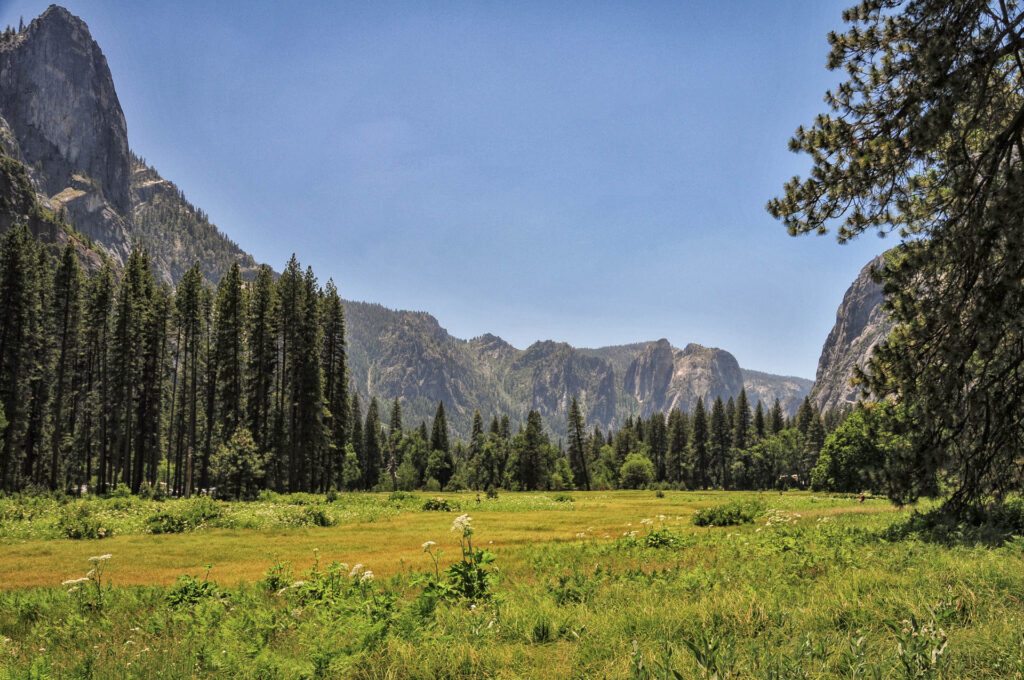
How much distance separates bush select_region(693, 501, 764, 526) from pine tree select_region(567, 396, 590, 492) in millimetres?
67502

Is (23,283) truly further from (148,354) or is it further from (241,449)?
(241,449)

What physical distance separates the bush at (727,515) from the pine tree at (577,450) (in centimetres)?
6750

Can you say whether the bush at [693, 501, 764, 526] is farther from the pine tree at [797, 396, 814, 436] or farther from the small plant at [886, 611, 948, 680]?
the pine tree at [797, 396, 814, 436]

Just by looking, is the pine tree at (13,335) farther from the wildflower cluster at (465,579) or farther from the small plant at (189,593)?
the wildflower cluster at (465,579)

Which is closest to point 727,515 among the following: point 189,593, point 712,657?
point 712,657

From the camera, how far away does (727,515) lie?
23453mm

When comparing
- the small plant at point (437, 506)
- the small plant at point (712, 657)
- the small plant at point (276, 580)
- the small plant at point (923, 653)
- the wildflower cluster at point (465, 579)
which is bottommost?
the small plant at point (437, 506)

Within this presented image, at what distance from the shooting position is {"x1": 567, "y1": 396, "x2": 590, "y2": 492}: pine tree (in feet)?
308

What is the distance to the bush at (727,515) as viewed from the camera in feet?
76.3

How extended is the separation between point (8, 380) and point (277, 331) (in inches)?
747

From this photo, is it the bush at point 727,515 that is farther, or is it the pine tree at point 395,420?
the pine tree at point 395,420

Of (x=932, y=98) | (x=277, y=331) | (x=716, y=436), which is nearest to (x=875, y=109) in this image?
(x=932, y=98)

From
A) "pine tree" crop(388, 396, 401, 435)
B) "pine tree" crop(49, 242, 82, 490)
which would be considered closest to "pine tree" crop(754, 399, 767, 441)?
"pine tree" crop(388, 396, 401, 435)

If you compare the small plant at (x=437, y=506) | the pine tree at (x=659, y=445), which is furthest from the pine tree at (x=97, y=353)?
the pine tree at (x=659, y=445)
